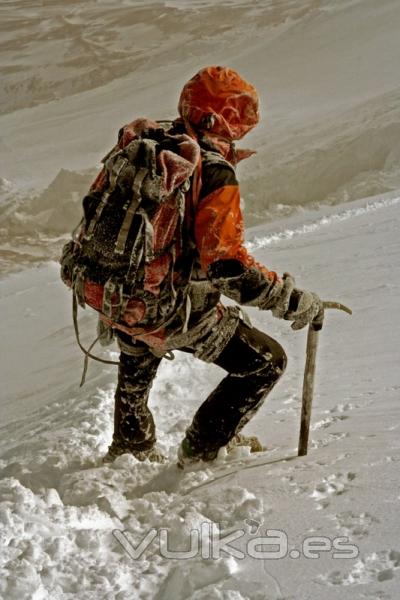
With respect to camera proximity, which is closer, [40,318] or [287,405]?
[287,405]

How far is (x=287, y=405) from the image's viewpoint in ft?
11.3

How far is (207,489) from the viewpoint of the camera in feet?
7.69

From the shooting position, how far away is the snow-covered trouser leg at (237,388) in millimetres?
2547

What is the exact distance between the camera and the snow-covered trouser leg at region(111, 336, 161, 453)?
269 cm

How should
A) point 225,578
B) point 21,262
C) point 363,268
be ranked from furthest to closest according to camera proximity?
1. point 21,262
2. point 363,268
3. point 225,578

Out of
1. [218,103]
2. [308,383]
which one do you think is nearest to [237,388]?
[308,383]

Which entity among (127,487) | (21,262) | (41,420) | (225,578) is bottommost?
(21,262)

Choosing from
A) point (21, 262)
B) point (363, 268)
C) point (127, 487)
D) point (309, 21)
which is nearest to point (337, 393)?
point (127, 487)

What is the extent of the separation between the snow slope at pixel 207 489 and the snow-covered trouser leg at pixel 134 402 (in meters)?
0.11

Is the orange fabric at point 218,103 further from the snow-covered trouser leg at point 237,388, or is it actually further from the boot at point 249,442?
the boot at point 249,442

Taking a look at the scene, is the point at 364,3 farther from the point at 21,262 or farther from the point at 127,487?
the point at 127,487

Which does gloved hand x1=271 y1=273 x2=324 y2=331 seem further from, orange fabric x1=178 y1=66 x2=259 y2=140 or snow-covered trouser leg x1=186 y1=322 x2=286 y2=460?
Answer: orange fabric x1=178 y1=66 x2=259 y2=140

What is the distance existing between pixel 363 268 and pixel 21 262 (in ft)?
27.3

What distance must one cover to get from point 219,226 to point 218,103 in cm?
49
